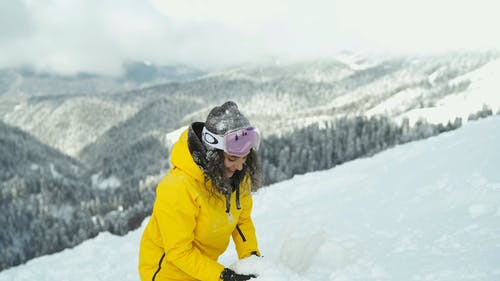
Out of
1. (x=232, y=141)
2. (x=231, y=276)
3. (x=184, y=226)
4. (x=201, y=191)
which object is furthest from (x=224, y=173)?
(x=231, y=276)

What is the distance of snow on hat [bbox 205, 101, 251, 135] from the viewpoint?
3842 mm

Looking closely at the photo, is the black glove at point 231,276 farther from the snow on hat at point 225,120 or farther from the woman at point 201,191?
the snow on hat at point 225,120

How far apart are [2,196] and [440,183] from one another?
148m

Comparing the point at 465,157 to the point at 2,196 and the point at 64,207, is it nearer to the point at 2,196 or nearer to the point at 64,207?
the point at 64,207

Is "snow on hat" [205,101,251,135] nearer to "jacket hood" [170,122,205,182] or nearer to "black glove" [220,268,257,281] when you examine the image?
"jacket hood" [170,122,205,182]

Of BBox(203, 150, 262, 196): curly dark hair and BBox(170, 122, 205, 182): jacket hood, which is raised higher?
BBox(170, 122, 205, 182): jacket hood

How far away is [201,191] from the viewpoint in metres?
4.04

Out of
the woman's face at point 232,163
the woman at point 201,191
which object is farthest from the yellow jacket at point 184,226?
the woman's face at point 232,163

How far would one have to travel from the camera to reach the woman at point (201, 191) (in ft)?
12.7

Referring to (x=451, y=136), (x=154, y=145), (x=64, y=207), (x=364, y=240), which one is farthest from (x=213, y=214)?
(x=154, y=145)

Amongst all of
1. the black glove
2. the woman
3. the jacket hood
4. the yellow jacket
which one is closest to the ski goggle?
the woman

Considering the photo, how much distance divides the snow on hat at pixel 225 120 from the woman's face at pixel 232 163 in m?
0.29

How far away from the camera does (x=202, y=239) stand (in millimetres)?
4461

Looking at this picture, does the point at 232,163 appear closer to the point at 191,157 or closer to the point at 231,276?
the point at 191,157
